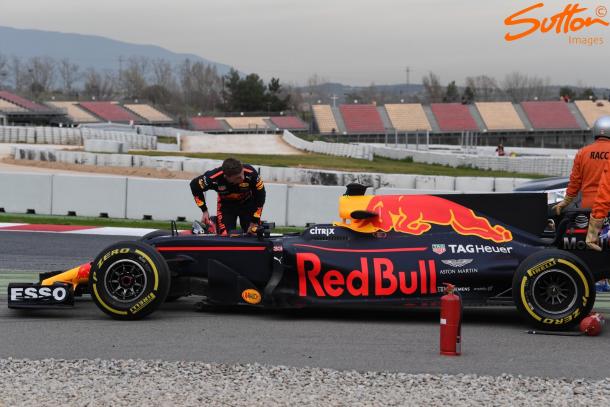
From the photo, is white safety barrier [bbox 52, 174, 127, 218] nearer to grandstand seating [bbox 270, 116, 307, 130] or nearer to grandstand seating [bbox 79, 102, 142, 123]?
grandstand seating [bbox 270, 116, 307, 130]

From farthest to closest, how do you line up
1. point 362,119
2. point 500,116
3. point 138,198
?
point 362,119 < point 500,116 < point 138,198

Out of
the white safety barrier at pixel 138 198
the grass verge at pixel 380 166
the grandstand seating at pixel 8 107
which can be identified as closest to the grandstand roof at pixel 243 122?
the grandstand seating at pixel 8 107

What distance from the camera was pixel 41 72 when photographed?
18150 centimetres

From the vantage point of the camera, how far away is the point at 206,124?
329ft

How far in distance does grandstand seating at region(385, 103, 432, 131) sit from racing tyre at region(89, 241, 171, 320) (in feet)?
293

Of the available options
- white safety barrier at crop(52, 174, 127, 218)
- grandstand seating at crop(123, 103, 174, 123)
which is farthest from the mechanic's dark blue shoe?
grandstand seating at crop(123, 103, 174, 123)

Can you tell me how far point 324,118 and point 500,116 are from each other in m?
18.9

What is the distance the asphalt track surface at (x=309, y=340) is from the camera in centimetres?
713

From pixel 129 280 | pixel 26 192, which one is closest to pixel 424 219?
pixel 129 280

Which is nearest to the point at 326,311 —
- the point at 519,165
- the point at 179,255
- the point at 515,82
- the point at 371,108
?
the point at 179,255

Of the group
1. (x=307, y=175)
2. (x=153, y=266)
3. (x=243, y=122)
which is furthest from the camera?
(x=243, y=122)

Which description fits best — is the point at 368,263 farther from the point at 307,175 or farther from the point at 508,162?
the point at 508,162

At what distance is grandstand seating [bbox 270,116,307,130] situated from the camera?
100m

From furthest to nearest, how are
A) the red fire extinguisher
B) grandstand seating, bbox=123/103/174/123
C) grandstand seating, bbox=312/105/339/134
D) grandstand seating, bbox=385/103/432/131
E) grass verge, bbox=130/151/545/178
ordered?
grandstand seating, bbox=123/103/174/123 < grandstand seating, bbox=385/103/432/131 < grandstand seating, bbox=312/105/339/134 < grass verge, bbox=130/151/545/178 < the red fire extinguisher
